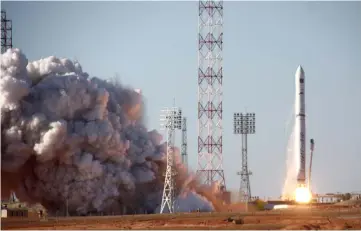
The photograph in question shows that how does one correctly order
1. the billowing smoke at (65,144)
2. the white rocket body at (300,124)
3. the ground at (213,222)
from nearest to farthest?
the ground at (213,222) < the billowing smoke at (65,144) < the white rocket body at (300,124)

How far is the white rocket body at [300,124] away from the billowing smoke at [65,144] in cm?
1081

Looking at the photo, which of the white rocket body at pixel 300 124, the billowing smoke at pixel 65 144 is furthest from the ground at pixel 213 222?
the white rocket body at pixel 300 124

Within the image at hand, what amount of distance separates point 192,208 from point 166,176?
5102 millimetres

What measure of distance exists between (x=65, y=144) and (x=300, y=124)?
2470 cm

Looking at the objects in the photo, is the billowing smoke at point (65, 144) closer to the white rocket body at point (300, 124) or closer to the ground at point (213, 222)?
the white rocket body at point (300, 124)

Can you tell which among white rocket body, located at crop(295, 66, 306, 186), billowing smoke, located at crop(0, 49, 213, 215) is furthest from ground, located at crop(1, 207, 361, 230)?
white rocket body, located at crop(295, 66, 306, 186)

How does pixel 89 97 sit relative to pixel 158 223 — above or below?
above

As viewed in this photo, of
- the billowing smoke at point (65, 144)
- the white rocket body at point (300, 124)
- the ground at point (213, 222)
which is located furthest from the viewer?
the white rocket body at point (300, 124)

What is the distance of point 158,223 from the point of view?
72438 mm

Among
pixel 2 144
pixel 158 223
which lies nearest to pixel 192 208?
pixel 2 144

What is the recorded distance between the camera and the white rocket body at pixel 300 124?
9912cm

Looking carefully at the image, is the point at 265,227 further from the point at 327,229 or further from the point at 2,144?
the point at 2,144

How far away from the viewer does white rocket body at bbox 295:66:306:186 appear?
325 ft

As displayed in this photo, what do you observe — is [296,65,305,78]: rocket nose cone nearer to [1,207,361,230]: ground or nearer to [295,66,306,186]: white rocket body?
[295,66,306,186]: white rocket body
